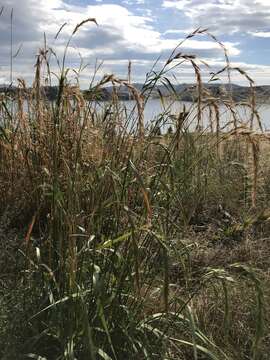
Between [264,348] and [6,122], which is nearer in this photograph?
[264,348]

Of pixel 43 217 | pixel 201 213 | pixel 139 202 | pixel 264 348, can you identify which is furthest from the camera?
pixel 201 213

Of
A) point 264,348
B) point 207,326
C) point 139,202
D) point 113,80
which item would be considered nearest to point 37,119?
point 113,80

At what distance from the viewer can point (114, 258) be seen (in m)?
2.34

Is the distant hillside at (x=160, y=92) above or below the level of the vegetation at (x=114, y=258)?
above

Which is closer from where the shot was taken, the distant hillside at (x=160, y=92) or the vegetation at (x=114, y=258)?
the vegetation at (x=114, y=258)

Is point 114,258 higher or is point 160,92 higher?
point 160,92

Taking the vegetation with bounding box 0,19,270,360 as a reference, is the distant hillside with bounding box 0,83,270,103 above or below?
above

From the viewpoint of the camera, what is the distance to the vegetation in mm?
2225

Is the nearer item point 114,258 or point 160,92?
point 114,258

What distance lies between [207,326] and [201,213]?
1.88 m

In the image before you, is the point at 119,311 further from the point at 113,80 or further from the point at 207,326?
the point at 113,80

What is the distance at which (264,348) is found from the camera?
8.64ft

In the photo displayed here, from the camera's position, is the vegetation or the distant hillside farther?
the distant hillside

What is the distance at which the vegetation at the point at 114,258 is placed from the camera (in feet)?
7.30
